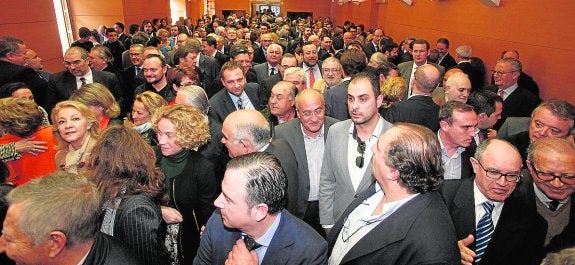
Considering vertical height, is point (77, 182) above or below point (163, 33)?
below

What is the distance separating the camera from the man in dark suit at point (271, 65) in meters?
5.92

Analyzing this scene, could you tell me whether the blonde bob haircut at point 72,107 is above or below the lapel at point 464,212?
above

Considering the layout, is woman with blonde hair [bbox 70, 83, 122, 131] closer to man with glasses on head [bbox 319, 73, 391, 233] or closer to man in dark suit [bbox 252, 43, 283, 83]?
man with glasses on head [bbox 319, 73, 391, 233]

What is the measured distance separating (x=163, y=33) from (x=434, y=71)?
6789mm

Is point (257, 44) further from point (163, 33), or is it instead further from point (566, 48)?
point (566, 48)

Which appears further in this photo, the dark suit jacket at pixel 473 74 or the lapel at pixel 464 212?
the dark suit jacket at pixel 473 74

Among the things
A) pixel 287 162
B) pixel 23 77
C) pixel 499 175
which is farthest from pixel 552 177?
pixel 23 77

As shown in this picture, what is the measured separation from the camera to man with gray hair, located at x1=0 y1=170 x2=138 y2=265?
138 cm

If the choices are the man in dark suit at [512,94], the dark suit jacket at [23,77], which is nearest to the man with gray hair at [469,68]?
the man in dark suit at [512,94]

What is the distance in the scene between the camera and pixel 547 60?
526cm

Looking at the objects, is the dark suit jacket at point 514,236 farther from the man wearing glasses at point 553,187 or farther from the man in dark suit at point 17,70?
the man in dark suit at point 17,70

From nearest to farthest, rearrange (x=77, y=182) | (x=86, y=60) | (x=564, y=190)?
1. (x=77, y=182)
2. (x=564, y=190)
3. (x=86, y=60)

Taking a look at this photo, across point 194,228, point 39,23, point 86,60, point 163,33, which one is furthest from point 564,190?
point 39,23

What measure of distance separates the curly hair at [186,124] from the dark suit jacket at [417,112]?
193 cm
